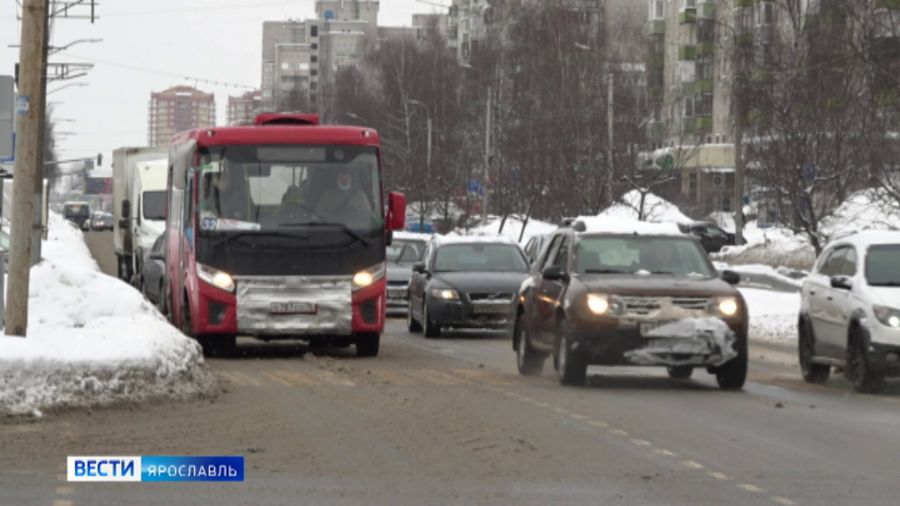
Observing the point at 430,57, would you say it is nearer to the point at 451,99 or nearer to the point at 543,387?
the point at 451,99

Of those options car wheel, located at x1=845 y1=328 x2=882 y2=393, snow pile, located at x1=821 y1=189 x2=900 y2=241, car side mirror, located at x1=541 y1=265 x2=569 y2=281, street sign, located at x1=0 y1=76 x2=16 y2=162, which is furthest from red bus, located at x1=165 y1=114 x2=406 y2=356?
snow pile, located at x1=821 y1=189 x2=900 y2=241

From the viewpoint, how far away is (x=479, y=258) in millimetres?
32625

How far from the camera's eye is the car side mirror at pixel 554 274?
19.9 m

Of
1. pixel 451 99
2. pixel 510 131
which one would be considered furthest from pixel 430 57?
pixel 510 131

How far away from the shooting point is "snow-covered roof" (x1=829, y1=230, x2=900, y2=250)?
67.4 feet

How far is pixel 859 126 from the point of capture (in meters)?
43.8

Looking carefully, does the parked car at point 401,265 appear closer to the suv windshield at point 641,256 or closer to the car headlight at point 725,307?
the suv windshield at point 641,256

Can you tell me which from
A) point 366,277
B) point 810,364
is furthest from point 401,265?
point 810,364

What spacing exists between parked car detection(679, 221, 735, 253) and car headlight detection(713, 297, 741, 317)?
49.6 metres

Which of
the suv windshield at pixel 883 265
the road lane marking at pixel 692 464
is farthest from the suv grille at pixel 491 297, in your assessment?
the road lane marking at pixel 692 464

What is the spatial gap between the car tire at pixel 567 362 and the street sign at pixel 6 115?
5380 mm

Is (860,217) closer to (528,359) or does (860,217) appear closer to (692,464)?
(528,359)

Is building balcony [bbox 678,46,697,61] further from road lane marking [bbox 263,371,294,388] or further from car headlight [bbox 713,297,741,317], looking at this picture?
car headlight [bbox 713,297,741,317]

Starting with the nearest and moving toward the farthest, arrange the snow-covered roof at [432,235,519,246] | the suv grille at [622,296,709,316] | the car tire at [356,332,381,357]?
the suv grille at [622,296,709,316] < the car tire at [356,332,381,357] < the snow-covered roof at [432,235,519,246]
